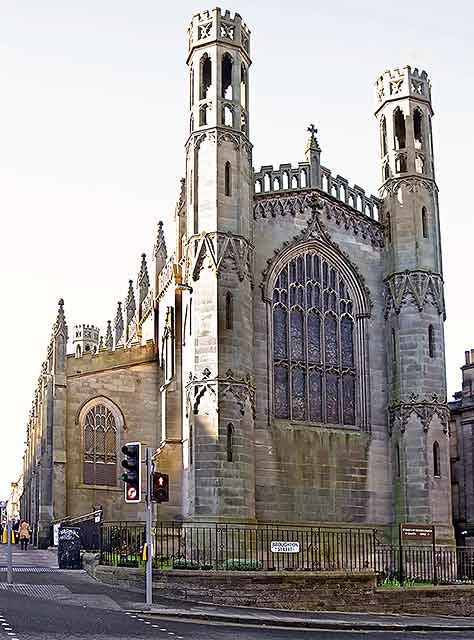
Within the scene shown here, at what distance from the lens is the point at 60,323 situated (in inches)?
1834

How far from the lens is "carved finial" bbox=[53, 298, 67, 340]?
4600 centimetres

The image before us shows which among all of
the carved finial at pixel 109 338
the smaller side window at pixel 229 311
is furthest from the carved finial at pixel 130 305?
the smaller side window at pixel 229 311

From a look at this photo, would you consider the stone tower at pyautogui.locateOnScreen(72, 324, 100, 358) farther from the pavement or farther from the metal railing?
the pavement

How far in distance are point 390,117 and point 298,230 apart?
716 centimetres

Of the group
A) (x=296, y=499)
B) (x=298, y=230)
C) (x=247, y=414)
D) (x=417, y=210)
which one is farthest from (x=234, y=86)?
(x=296, y=499)

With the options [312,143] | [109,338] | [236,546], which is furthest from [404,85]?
[109,338]

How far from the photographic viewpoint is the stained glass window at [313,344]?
41031mm

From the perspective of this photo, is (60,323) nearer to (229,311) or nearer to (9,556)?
(229,311)

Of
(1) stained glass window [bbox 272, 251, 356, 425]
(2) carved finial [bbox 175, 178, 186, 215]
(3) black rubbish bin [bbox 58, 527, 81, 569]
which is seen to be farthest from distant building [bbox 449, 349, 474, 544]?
(3) black rubbish bin [bbox 58, 527, 81, 569]

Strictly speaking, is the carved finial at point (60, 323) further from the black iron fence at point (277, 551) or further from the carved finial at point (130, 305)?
the carved finial at point (130, 305)

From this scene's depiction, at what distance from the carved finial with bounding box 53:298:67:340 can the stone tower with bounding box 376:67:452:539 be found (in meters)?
13.9

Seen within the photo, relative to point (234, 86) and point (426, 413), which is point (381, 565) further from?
point (234, 86)

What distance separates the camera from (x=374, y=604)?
29141 mm

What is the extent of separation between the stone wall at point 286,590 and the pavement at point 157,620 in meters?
0.48
